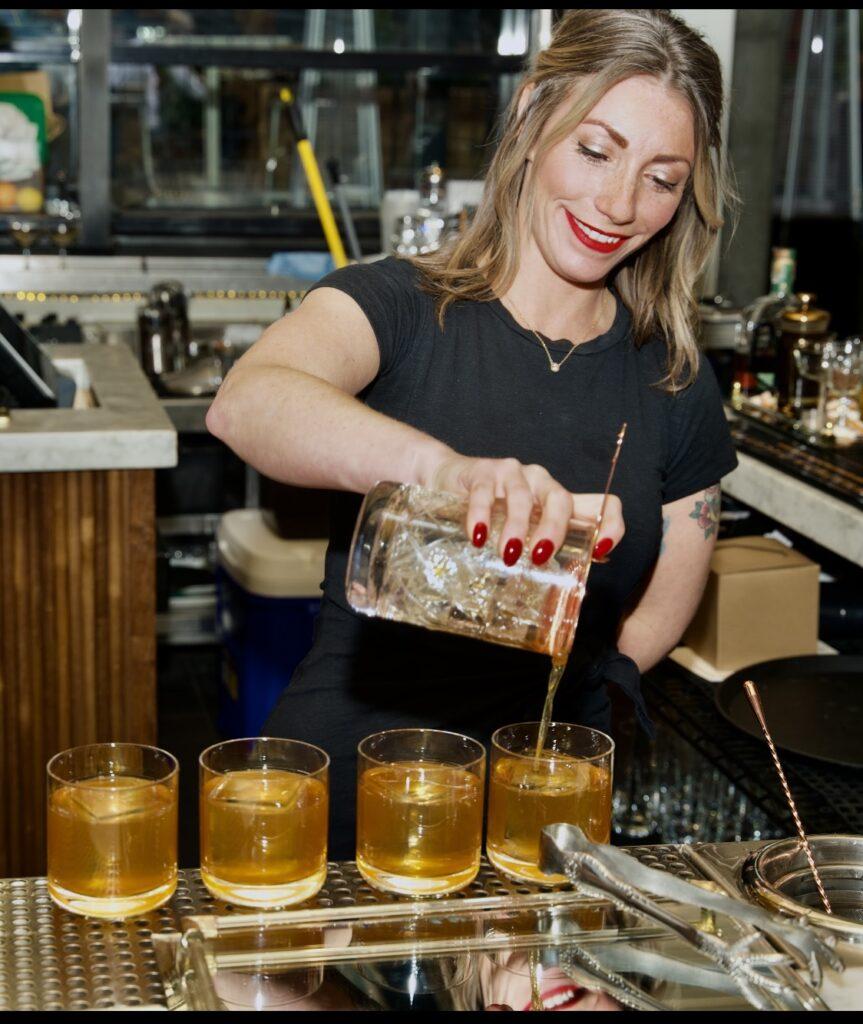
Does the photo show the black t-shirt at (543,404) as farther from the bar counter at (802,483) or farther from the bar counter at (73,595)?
the bar counter at (73,595)

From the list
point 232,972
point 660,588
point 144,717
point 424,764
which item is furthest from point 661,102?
point 144,717

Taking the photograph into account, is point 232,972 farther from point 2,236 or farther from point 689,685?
point 2,236

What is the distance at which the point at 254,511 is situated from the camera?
158 inches

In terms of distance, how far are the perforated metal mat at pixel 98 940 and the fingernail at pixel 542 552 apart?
0.31 metres

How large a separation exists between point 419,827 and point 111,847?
24cm

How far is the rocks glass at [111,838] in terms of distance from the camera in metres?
1.16

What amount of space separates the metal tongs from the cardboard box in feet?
4.55

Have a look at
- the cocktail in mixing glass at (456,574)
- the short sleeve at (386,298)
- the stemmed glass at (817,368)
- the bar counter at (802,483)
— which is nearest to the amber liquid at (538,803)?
the cocktail in mixing glass at (456,574)

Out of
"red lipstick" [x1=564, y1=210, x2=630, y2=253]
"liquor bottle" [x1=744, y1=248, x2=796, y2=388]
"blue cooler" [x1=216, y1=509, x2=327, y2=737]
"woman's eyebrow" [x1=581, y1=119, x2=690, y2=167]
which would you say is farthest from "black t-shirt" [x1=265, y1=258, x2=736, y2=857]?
"blue cooler" [x1=216, y1=509, x2=327, y2=737]

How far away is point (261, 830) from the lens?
118cm

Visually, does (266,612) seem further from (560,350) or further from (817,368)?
(560,350)

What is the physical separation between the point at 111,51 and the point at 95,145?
0.32 m

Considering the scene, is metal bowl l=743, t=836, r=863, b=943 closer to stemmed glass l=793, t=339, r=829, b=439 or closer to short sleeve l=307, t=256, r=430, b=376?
short sleeve l=307, t=256, r=430, b=376

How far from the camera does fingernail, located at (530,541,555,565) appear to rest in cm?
110
